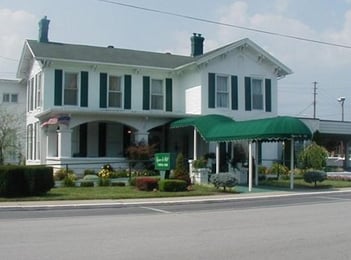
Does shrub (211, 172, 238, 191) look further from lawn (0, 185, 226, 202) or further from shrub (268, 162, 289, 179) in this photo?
shrub (268, 162, 289, 179)

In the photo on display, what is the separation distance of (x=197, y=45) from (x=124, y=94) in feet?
30.7

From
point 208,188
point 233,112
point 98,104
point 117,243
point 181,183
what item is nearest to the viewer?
point 117,243

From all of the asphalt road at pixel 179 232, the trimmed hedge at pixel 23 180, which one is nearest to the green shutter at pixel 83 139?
the trimmed hedge at pixel 23 180

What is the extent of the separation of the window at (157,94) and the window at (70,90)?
495 centimetres

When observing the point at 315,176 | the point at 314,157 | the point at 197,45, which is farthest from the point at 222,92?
the point at 315,176

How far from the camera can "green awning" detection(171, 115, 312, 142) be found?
82.1 ft

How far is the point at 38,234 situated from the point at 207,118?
66.9 feet

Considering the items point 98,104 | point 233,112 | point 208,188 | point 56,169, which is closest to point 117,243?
point 208,188

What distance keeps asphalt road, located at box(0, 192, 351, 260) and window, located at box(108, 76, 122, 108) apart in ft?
50.0

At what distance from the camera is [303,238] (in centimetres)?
1109

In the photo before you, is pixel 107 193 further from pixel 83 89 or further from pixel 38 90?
pixel 38 90

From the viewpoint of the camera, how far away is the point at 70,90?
3278 centimetres

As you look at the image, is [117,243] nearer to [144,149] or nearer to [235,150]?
[144,149]

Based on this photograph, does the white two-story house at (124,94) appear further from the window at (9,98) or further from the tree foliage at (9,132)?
the window at (9,98)
